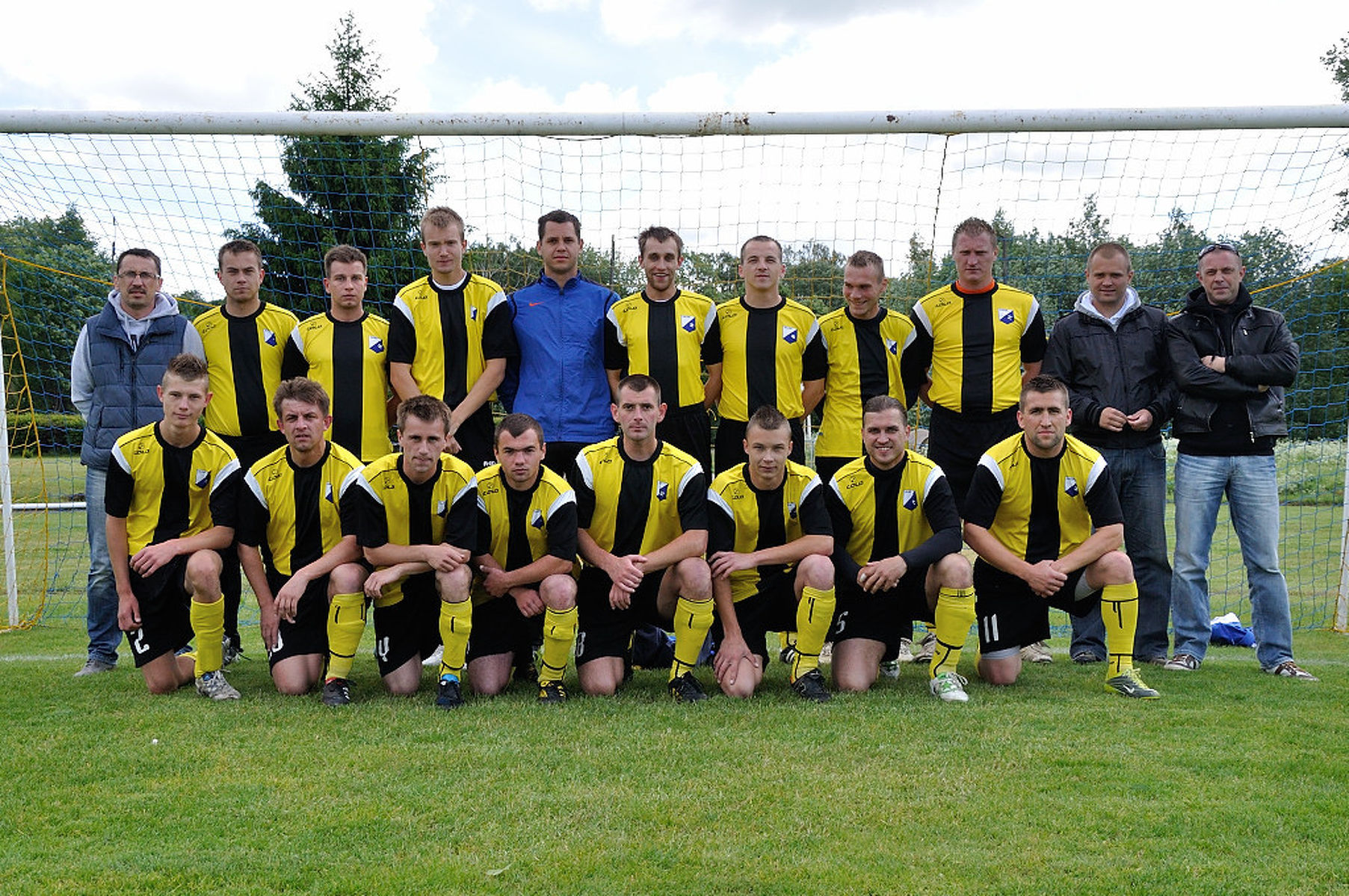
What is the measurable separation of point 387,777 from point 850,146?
15.3 feet

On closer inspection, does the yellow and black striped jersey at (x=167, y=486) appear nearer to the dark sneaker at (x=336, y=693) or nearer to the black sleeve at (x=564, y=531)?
the dark sneaker at (x=336, y=693)

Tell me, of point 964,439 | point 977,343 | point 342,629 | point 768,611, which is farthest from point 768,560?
point 342,629

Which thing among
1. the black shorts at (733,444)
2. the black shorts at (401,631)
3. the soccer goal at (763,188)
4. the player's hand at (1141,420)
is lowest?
the black shorts at (401,631)

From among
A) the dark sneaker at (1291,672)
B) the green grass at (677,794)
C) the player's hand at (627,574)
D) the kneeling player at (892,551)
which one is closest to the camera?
the green grass at (677,794)

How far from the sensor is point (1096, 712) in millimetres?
4094

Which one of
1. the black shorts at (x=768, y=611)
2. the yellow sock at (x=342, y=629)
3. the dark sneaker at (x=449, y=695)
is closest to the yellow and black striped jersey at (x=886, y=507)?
the black shorts at (x=768, y=611)

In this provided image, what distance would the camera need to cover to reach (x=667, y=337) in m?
5.11

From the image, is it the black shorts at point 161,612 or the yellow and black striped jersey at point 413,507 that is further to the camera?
the black shorts at point 161,612

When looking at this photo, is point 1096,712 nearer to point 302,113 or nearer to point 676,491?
point 676,491

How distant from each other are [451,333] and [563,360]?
563 mm

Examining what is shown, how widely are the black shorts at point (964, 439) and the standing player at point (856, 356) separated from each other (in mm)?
287

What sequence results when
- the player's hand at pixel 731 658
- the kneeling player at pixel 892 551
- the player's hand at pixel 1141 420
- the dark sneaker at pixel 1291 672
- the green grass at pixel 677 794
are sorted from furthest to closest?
1. the player's hand at pixel 1141 420
2. the dark sneaker at pixel 1291 672
3. the kneeling player at pixel 892 551
4. the player's hand at pixel 731 658
5. the green grass at pixel 677 794

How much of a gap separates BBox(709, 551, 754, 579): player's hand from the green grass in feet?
1.78

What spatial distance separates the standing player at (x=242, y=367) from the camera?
514 cm
